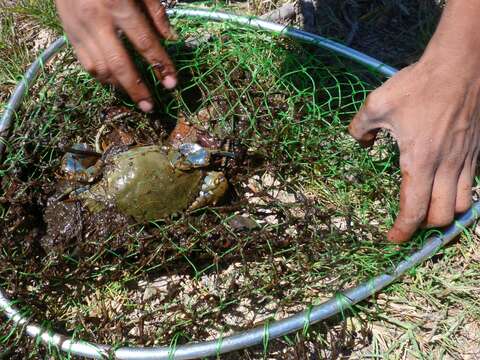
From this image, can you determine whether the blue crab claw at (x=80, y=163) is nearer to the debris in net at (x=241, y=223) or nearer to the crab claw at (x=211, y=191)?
the crab claw at (x=211, y=191)

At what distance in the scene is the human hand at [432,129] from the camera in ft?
7.82

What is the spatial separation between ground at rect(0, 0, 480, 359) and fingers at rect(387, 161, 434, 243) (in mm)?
167

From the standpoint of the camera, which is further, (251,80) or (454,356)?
(251,80)

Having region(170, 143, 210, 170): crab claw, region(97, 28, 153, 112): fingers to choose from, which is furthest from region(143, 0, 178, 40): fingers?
region(170, 143, 210, 170): crab claw

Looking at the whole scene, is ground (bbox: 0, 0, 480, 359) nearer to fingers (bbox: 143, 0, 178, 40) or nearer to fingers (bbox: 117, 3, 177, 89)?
fingers (bbox: 117, 3, 177, 89)

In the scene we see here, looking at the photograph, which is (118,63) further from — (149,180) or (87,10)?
(149,180)

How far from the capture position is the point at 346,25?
12.9ft

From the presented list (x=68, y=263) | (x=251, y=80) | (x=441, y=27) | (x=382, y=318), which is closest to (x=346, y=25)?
(x=251, y=80)

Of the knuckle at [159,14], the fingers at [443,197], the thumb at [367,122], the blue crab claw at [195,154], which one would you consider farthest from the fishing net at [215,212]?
the knuckle at [159,14]

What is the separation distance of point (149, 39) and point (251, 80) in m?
1.09

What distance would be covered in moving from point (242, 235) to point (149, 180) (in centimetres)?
49

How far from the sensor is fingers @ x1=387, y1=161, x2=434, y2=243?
2479 mm

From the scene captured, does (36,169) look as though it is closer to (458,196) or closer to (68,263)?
(68,263)

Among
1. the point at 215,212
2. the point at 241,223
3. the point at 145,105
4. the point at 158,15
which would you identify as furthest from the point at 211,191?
the point at 158,15
